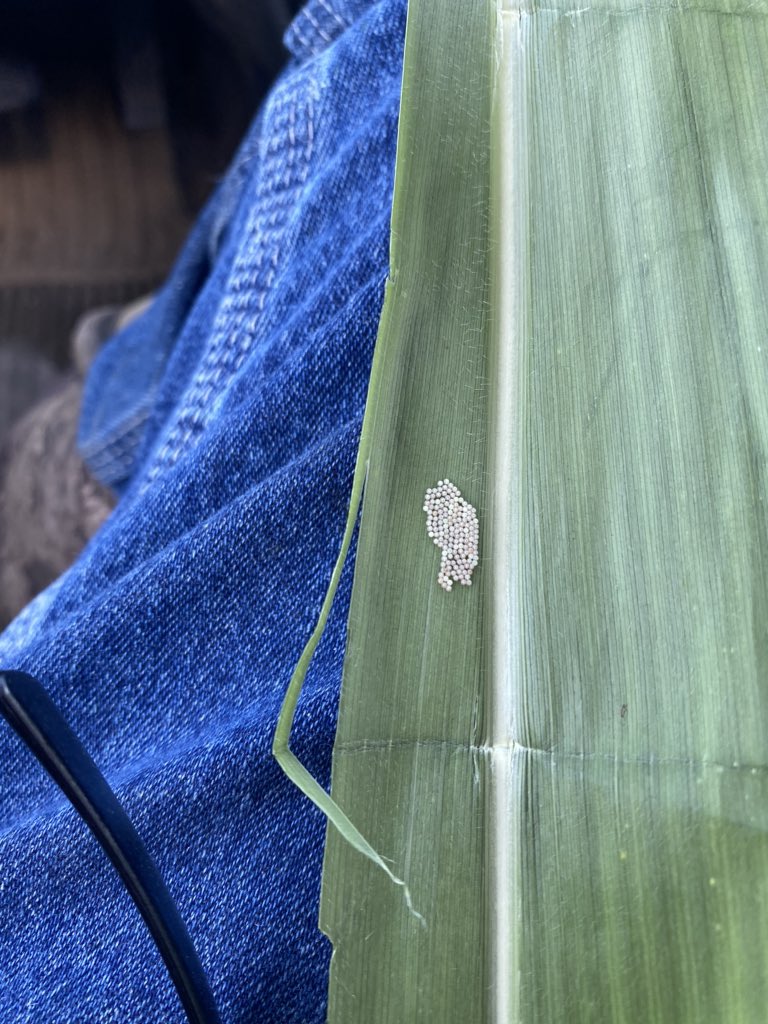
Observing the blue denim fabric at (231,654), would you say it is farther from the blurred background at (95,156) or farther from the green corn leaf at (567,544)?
the blurred background at (95,156)

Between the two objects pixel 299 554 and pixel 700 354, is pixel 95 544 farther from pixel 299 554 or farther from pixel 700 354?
pixel 700 354

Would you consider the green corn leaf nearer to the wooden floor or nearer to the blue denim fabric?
the blue denim fabric

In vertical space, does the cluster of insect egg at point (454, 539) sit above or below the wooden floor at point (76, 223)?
below

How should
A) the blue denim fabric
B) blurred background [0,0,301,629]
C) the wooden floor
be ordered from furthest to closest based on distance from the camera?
the wooden floor → blurred background [0,0,301,629] → the blue denim fabric

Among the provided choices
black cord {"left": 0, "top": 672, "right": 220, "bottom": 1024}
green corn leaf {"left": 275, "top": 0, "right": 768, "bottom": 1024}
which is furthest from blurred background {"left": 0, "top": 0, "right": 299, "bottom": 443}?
black cord {"left": 0, "top": 672, "right": 220, "bottom": 1024}

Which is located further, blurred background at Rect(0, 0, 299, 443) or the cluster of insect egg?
blurred background at Rect(0, 0, 299, 443)

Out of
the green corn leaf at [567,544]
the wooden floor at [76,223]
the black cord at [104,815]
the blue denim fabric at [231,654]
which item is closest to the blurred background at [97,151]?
the wooden floor at [76,223]
